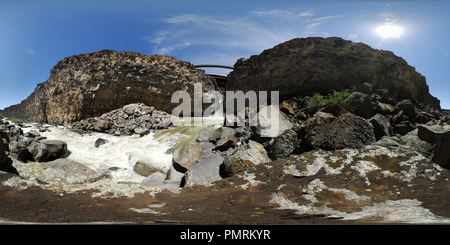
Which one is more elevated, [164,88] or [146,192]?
[164,88]

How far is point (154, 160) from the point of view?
11008 millimetres

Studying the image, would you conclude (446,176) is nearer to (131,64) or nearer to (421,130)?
(421,130)

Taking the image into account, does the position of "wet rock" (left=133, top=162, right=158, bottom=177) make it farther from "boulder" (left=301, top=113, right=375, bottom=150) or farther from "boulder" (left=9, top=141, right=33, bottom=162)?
"boulder" (left=301, top=113, right=375, bottom=150)

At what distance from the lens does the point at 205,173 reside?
25.2 feet

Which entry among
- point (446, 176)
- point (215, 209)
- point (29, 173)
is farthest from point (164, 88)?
point (446, 176)

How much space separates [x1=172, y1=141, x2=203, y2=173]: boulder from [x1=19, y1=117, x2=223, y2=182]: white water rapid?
1.15 m

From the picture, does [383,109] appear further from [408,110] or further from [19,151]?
[19,151]

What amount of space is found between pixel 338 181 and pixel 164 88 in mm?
19067

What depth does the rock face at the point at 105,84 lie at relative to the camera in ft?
66.5

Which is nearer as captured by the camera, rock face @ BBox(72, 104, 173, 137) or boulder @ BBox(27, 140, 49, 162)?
boulder @ BBox(27, 140, 49, 162)

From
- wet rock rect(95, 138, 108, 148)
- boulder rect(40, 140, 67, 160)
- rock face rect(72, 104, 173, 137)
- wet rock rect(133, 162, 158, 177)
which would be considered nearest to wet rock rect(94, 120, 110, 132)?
rock face rect(72, 104, 173, 137)

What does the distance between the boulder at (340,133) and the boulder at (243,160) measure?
188 cm

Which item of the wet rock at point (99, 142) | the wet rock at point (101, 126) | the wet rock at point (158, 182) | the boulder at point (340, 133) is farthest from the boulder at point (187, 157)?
the wet rock at point (101, 126)

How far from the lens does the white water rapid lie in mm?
9867
